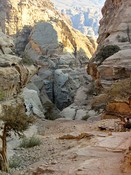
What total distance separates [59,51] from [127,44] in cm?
2573

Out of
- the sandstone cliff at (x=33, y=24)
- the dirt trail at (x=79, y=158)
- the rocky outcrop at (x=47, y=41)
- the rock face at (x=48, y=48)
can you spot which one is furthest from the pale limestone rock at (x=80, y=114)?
the sandstone cliff at (x=33, y=24)

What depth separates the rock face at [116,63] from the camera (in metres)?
28.7

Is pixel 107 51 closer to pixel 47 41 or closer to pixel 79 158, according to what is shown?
pixel 47 41

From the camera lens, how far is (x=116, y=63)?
37.0 metres

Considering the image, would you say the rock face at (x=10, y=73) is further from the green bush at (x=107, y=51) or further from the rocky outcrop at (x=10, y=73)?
the green bush at (x=107, y=51)

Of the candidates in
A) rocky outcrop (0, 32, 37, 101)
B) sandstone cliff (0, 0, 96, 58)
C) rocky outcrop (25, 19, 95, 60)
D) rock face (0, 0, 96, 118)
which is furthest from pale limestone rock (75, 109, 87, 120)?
sandstone cliff (0, 0, 96, 58)

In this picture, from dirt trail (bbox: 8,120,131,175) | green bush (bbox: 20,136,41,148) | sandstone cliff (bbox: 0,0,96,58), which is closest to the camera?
dirt trail (bbox: 8,120,131,175)

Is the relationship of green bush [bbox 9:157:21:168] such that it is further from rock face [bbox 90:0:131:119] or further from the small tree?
rock face [bbox 90:0:131:119]

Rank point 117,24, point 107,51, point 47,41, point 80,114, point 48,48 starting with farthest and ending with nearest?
point 47,41, point 48,48, point 117,24, point 107,51, point 80,114

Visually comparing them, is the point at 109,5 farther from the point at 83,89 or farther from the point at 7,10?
the point at 7,10

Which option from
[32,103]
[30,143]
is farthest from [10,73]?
[30,143]

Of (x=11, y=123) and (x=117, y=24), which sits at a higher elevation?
(x=117, y=24)

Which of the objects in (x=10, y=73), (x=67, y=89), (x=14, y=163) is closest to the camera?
(x=14, y=163)

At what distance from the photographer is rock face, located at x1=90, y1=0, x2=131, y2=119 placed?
28655 millimetres
